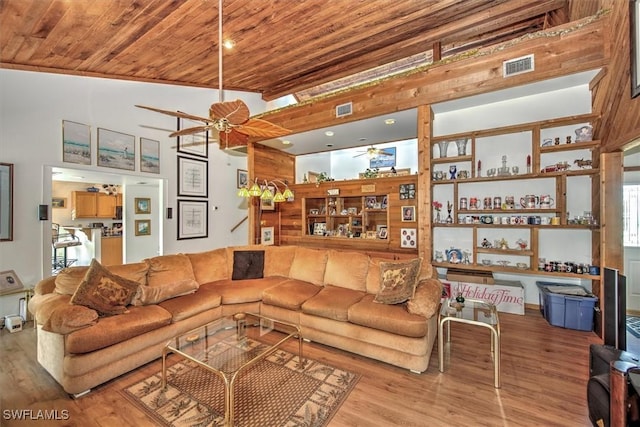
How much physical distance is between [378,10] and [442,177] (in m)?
2.43

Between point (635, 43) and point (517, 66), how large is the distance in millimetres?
985

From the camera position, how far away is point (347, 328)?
270 cm

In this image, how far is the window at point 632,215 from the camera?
11.8ft

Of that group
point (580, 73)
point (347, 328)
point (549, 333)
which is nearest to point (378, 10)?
point (580, 73)

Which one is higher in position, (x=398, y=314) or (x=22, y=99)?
(x=22, y=99)

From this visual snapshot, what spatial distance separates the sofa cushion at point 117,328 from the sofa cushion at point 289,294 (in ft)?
3.57

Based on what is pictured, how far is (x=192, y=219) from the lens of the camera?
5512 millimetres

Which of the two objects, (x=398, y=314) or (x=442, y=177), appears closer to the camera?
(x=398, y=314)

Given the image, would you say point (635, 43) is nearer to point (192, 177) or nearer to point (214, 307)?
point (214, 307)

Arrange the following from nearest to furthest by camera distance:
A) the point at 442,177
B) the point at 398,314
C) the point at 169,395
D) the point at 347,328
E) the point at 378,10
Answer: the point at 169,395 → the point at 398,314 → the point at 347,328 → the point at 378,10 → the point at 442,177

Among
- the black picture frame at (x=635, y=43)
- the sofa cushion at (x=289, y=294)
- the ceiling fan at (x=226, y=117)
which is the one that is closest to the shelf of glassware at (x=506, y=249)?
the black picture frame at (x=635, y=43)

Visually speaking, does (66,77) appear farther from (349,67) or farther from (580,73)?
(580,73)

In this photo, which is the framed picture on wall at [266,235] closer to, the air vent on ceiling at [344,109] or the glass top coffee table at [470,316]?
the air vent on ceiling at [344,109]

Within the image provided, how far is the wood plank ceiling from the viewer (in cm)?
278
